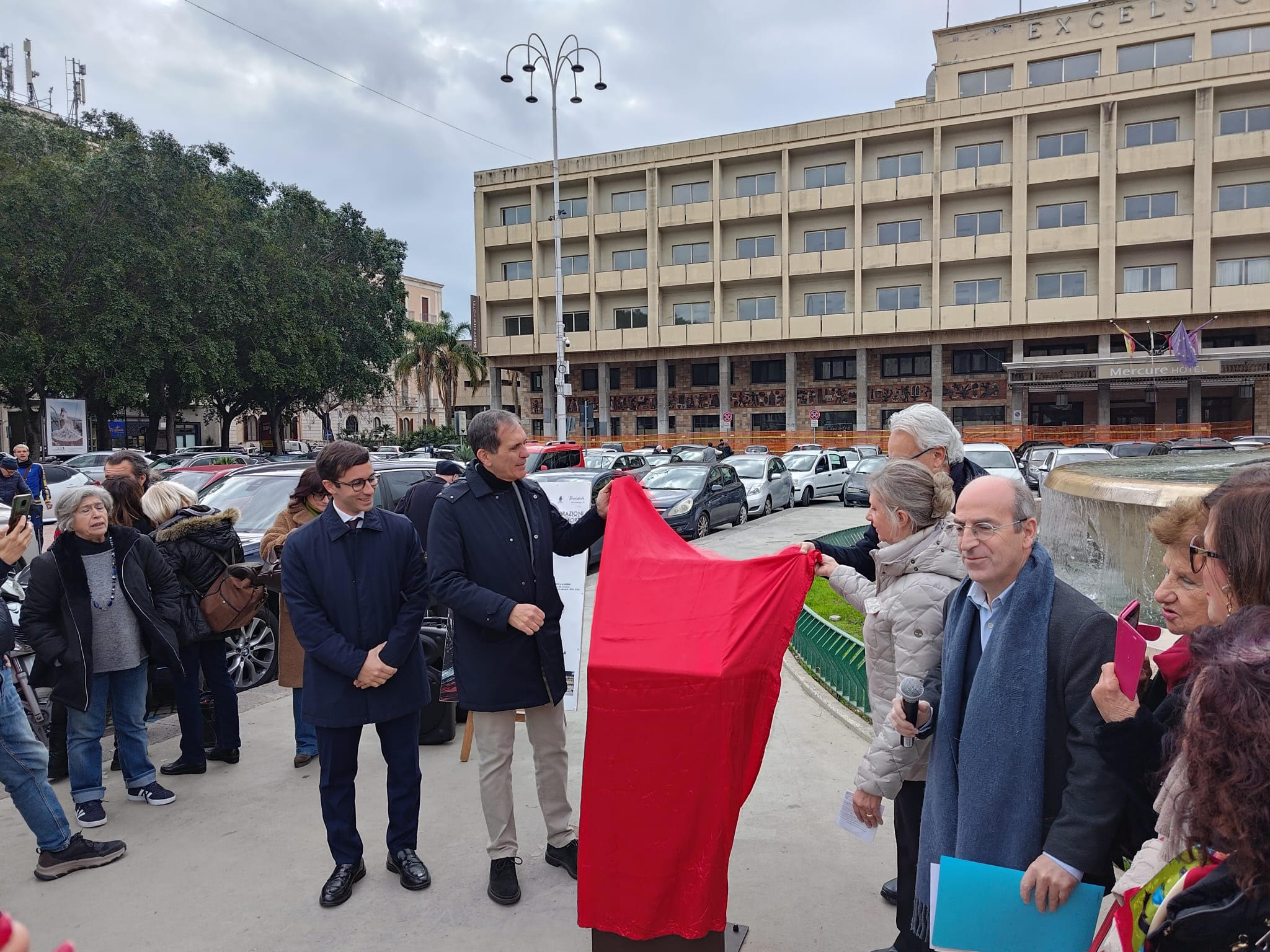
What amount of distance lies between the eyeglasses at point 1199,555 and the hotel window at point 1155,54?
155 ft

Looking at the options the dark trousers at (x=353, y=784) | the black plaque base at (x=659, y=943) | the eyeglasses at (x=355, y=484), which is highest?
the eyeglasses at (x=355, y=484)

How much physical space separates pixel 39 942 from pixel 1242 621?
13.9 feet

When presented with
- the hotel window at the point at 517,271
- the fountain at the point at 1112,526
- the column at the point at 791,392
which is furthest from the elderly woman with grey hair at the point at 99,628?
the hotel window at the point at 517,271

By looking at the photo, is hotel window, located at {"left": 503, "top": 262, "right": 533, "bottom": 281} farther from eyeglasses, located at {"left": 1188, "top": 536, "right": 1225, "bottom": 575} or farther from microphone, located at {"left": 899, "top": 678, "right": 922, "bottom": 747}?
eyeglasses, located at {"left": 1188, "top": 536, "right": 1225, "bottom": 575}

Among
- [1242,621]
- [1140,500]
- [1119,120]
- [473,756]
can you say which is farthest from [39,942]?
[1119,120]

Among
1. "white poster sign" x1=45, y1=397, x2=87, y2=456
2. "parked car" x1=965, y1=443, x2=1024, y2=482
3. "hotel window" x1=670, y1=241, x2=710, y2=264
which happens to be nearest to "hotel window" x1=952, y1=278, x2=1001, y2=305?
"hotel window" x1=670, y1=241, x2=710, y2=264

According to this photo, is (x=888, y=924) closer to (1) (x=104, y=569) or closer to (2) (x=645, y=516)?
(2) (x=645, y=516)

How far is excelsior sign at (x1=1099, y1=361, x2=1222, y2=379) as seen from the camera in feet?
121

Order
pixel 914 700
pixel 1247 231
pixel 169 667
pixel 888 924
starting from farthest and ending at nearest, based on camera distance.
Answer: pixel 1247 231 → pixel 169 667 → pixel 888 924 → pixel 914 700

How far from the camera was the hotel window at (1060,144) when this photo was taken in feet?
130

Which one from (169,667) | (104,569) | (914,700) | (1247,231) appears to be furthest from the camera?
(1247,231)

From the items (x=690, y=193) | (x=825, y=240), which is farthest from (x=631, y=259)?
(x=825, y=240)

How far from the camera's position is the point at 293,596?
3.62 metres

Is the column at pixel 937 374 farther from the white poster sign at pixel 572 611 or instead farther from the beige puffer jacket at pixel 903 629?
the beige puffer jacket at pixel 903 629
